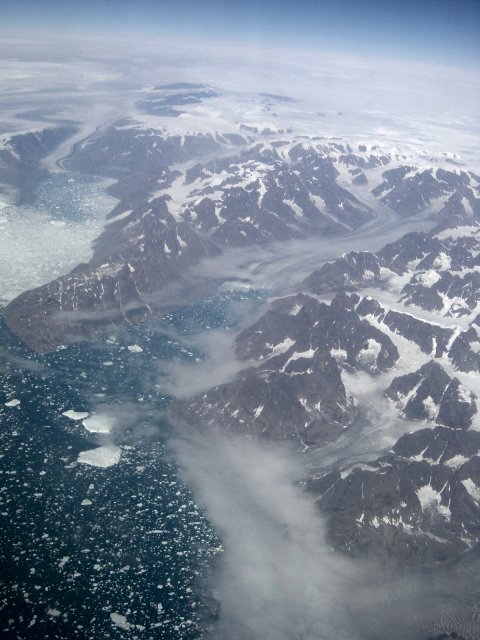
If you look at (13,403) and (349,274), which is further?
(349,274)

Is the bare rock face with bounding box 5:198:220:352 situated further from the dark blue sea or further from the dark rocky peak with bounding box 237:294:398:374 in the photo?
the dark rocky peak with bounding box 237:294:398:374

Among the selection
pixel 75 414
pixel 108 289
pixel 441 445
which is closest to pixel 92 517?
pixel 75 414

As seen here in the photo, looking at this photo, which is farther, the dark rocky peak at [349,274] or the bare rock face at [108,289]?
the dark rocky peak at [349,274]

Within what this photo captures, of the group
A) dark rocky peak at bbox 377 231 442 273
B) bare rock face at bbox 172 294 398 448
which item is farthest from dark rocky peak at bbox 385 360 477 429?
dark rocky peak at bbox 377 231 442 273

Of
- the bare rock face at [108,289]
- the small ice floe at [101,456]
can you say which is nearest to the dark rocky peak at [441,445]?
the small ice floe at [101,456]

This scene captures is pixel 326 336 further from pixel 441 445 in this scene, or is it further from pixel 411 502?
pixel 411 502

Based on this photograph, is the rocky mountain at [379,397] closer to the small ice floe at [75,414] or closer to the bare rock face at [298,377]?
the bare rock face at [298,377]
